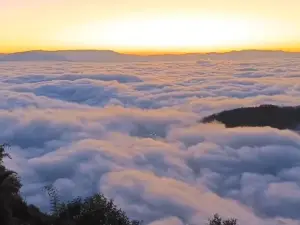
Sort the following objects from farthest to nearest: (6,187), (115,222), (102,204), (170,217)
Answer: (170,217), (102,204), (115,222), (6,187)

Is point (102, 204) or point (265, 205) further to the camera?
point (265, 205)

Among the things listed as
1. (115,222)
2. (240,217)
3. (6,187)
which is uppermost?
(6,187)

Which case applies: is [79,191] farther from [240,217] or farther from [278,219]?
[278,219]

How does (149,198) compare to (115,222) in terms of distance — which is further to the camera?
(149,198)

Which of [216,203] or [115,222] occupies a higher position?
[115,222]

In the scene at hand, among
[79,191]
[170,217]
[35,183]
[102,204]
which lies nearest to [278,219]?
[170,217]

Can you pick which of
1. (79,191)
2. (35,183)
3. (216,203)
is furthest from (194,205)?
(35,183)

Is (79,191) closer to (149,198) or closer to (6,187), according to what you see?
(149,198)

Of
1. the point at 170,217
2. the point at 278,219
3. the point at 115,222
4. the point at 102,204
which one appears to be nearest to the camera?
the point at 115,222

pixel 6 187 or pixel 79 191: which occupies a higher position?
pixel 6 187
